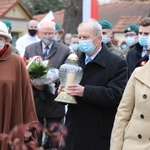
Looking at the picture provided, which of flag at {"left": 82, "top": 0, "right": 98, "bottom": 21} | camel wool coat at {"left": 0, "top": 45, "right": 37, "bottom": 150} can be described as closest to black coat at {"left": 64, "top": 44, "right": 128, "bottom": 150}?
camel wool coat at {"left": 0, "top": 45, "right": 37, "bottom": 150}

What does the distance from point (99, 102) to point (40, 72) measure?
138 cm

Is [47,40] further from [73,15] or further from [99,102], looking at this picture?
[73,15]

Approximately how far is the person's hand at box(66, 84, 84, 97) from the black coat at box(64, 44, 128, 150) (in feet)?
0.18

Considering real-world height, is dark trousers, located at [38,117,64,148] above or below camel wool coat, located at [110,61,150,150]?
below

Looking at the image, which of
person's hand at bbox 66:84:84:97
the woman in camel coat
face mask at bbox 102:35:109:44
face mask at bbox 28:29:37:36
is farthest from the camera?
face mask at bbox 28:29:37:36

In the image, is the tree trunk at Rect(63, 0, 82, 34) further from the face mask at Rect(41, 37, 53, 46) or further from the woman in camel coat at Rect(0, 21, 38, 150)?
the woman in camel coat at Rect(0, 21, 38, 150)

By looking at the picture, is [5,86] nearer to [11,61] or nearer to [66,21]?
[11,61]

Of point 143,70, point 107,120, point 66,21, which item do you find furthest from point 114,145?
point 66,21

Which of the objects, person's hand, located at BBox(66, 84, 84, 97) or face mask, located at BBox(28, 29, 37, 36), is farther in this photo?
face mask, located at BBox(28, 29, 37, 36)

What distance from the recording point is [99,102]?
230 inches

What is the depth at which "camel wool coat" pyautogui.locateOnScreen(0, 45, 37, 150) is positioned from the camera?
18.1ft

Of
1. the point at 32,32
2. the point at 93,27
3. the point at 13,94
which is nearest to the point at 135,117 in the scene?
the point at 13,94

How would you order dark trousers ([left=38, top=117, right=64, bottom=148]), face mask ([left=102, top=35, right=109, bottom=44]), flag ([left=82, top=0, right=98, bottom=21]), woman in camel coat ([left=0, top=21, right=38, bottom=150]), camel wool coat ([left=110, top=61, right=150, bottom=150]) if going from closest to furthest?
camel wool coat ([left=110, top=61, right=150, bottom=150]) < woman in camel coat ([left=0, top=21, right=38, bottom=150]) < dark trousers ([left=38, top=117, right=64, bottom=148]) < face mask ([left=102, top=35, right=109, bottom=44]) < flag ([left=82, top=0, right=98, bottom=21])

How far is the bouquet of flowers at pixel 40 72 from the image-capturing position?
6999 mm
